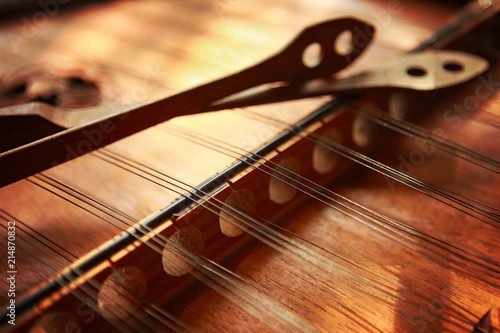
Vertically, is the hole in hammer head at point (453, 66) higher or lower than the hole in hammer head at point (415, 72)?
higher

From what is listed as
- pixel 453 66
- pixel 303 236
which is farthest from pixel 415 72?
pixel 303 236

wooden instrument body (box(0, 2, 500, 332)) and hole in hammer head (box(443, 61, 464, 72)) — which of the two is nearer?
wooden instrument body (box(0, 2, 500, 332))

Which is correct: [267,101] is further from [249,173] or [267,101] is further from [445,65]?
[445,65]

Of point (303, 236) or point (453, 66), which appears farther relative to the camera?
point (453, 66)

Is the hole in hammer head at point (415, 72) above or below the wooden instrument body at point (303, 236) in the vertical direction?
above

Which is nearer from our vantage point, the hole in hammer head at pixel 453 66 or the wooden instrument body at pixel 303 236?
the wooden instrument body at pixel 303 236

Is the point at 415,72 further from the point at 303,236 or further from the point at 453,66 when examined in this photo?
the point at 303,236

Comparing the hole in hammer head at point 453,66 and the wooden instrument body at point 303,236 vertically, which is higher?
the hole in hammer head at point 453,66

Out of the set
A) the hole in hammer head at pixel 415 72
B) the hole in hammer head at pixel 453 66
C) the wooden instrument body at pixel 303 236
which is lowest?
the wooden instrument body at pixel 303 236
